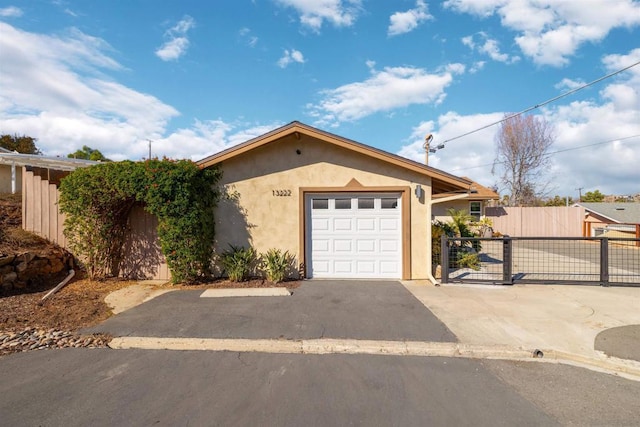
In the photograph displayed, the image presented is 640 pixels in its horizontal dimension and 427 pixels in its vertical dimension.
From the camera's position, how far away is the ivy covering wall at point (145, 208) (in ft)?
23.9

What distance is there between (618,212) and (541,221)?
6132mm

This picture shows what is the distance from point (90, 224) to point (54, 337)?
12.3ft

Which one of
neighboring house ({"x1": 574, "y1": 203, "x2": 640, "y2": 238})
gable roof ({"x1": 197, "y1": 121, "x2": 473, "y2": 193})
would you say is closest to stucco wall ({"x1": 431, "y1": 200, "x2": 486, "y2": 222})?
neighboring house ({"x1": 574, "y1": 203, "x2": 640, "y2": 238})

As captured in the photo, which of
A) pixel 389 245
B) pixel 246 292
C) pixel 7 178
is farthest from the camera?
pixel 7 178

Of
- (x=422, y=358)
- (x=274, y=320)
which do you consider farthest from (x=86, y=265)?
(x=422, y=358)

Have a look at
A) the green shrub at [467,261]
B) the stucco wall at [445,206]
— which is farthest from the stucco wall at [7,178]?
the stucco wall at [445,206]

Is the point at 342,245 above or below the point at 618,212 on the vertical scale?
below

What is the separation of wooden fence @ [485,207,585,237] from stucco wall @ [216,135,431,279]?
19.0 meters

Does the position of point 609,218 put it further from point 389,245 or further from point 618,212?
point 389,245

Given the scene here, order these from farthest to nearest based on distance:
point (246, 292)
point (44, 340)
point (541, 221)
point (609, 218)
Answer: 1. point (541, 221)
2. point (609, 218)
3. point (246, 292)
4. point (44, 340)

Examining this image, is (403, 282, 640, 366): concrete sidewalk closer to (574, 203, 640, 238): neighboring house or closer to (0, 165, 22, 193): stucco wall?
(0, 165, 22, 193): stucco wall

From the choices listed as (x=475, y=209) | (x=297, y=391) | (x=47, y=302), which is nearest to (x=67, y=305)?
(x=47, y=302)

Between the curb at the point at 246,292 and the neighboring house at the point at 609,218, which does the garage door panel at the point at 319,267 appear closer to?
the curb at the point at 246,292

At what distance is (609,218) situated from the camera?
856 inches
